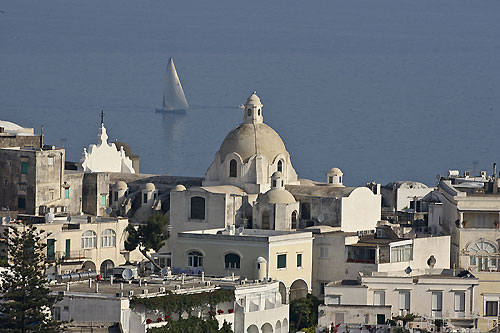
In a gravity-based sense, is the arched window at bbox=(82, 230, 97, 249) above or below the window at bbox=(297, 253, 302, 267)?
above

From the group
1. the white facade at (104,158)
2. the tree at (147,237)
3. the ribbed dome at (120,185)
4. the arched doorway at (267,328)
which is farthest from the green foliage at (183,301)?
the white facade at (104,158)

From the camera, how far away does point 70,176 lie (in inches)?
3364

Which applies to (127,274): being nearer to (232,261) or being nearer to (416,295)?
(232,261)

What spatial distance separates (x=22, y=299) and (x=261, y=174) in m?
29.5

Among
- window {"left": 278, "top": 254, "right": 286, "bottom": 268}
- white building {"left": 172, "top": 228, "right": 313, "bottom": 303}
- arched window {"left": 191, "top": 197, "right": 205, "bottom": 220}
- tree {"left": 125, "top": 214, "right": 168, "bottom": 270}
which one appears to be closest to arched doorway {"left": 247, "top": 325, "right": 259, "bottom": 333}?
white building {"left": 172, "top": 228, "right": 313, "bottom": 303}

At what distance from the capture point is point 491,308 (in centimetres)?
7350

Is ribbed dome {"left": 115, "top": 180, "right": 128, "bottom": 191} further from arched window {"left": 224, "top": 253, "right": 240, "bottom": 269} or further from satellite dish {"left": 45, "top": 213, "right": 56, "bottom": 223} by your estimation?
arched window {"left": 224, "top": 253, "right": 240, "bottom": 269}

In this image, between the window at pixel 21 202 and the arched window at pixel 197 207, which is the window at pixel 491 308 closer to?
the arched window at pixel 197 207

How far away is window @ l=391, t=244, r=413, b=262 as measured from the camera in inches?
2995

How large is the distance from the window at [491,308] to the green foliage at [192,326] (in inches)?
528

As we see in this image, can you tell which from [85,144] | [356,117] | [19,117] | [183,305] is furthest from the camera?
[356,117]

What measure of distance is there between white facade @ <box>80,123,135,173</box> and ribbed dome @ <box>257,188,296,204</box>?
45.8 feet

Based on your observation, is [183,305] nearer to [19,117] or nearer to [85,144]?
[85,144]

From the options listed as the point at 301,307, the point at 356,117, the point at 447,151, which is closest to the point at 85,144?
the point at 447,151
